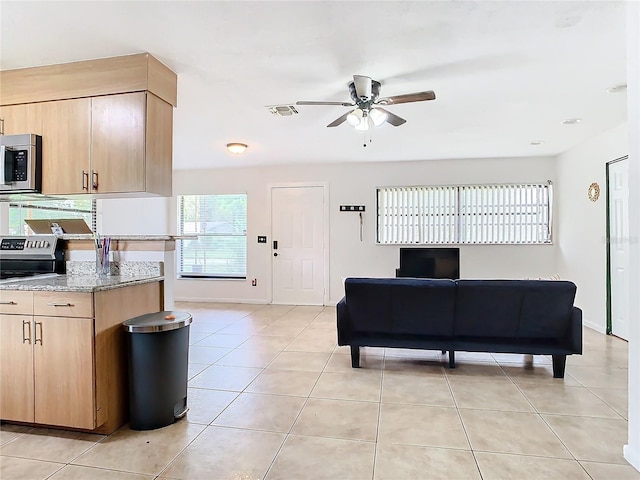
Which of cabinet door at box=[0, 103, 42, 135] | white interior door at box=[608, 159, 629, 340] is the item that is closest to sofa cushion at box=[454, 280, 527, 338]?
white interior door at box=[608, 159, 629, 340]

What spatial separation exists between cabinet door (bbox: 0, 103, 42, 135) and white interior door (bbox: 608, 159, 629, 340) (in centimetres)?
552

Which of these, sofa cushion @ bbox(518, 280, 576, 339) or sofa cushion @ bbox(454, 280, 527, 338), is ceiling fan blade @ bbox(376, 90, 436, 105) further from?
sofa cushion @ bbox(518, 280, 576, 339)

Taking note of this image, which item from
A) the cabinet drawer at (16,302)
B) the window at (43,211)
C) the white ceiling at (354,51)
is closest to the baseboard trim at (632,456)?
the white ceiling at (354,51)

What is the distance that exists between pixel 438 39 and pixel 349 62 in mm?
606

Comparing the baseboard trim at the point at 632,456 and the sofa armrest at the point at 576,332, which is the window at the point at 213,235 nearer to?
the sofa armrest at the point at 576,332

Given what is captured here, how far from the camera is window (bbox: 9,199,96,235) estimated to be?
4.05 meters

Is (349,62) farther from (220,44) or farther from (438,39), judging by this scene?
(220,44)

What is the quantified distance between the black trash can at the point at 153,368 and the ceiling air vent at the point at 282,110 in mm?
2152

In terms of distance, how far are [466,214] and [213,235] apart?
14.1ft

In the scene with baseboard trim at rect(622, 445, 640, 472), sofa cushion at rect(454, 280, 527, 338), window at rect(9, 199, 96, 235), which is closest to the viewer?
baseboard trim at rect(622, 445, 640, 472)

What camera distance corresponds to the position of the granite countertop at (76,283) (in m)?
2.13

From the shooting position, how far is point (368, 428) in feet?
7.50

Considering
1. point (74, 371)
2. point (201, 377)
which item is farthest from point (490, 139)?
point (74, 371)

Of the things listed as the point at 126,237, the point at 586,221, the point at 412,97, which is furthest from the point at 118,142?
the point at 586,221
